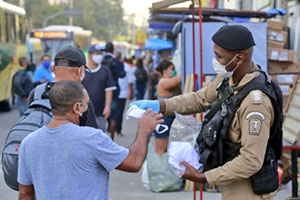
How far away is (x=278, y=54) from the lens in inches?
318

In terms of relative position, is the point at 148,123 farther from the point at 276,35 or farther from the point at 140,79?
the point at 140,79

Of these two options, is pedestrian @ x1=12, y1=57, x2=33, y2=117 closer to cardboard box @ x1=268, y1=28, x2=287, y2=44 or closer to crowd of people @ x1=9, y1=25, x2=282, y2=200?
cardboard box @ x1=268, y1=28, x2=287, y2=44

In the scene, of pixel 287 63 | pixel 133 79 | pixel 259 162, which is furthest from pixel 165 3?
pixel 133 79

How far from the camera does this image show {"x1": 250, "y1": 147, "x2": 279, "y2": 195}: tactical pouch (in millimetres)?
3076

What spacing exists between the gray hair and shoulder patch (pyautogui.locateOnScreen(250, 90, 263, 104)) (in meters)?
0.97

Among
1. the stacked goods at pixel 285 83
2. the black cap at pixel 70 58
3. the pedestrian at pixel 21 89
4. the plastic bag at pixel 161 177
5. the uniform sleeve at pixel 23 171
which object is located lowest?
the plastic bag at pixel 161 177

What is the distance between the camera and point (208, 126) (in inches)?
128

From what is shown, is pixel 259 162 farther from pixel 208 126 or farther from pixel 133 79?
pixel 133 79

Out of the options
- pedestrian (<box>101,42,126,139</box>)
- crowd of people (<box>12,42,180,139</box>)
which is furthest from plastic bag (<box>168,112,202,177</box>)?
pedestrian (<box>101,42,126,139</box>)

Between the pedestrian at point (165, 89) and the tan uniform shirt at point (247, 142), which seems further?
the pedestrian at point (165, 89)

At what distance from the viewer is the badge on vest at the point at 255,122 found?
2930mm

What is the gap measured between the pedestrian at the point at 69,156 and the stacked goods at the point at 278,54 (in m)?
5.54

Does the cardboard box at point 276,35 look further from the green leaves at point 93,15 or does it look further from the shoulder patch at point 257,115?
the green leaves at point 93,15

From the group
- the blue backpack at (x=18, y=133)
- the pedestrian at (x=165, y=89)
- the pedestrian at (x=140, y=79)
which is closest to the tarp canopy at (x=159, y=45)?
the pedestrian at (x=140, y=79)
